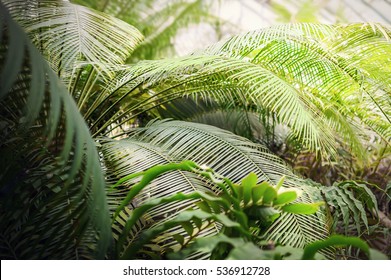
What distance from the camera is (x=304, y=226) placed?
185 centimetres

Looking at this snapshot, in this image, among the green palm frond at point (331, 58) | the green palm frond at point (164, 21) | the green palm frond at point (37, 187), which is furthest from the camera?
the green palm frond at point (164, 21)

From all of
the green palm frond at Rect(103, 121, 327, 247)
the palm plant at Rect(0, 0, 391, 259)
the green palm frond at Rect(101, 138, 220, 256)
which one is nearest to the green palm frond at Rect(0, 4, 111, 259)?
the palm plant at Rect(0, 0, 391, 259)

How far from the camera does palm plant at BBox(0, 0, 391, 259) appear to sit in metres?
1.45

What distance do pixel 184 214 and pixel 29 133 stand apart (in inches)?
26.4

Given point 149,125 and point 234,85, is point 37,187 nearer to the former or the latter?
point 149,125

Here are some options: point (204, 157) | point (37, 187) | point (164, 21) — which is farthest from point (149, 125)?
point (164, 21)

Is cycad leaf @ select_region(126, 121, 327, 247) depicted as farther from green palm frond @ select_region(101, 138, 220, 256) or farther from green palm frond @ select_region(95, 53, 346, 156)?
green palm frond @ select_region(95, 53, 346, 156)

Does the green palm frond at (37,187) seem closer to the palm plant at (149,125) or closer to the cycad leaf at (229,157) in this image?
the palm plant at (149,125)

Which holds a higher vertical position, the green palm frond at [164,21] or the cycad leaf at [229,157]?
the green palm frond at [164,21]

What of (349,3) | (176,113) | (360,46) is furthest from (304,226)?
(349,3)

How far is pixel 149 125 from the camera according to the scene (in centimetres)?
239

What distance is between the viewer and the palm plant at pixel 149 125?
145 cm

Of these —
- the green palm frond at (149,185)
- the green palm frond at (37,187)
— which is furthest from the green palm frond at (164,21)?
the green palm frond at (37,187)
